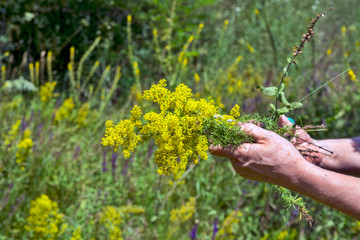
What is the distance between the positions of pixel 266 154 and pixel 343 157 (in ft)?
2.18

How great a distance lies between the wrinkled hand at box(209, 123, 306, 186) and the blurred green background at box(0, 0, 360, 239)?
0.19 metres

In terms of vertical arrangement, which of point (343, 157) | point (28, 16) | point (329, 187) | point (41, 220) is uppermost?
point (28, 16)

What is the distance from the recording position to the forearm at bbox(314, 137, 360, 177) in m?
1.40

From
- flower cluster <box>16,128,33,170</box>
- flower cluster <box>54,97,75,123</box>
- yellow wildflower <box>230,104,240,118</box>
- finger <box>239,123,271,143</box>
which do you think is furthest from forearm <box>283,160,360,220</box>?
flower cluster <box>54,97,75,123</box>

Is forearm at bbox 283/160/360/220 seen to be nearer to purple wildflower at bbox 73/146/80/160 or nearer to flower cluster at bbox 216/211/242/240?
flower cluster at bbox 216/211/242/240

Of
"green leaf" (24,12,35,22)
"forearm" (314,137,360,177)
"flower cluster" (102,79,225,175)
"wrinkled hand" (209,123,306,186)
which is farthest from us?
"green leaf" (24,12,35,22)

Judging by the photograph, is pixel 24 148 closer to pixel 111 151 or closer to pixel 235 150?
pixel 111 151

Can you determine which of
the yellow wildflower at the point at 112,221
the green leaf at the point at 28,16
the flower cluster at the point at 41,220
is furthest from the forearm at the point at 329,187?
the green leaf at the point at 28,16

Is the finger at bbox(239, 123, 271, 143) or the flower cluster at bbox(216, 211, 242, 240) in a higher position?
the finger at bbox(239, 123, 271, 143)

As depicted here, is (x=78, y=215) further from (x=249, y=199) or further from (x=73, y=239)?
(x=249, y=199)

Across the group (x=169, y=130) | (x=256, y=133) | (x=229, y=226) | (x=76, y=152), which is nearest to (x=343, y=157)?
(x=256, y=133)

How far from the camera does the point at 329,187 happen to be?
103 centimetres

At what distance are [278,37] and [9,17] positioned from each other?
3.24 meters

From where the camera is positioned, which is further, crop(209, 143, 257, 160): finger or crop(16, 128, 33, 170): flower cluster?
crop(16, 128, 33, 170): flower cluster
